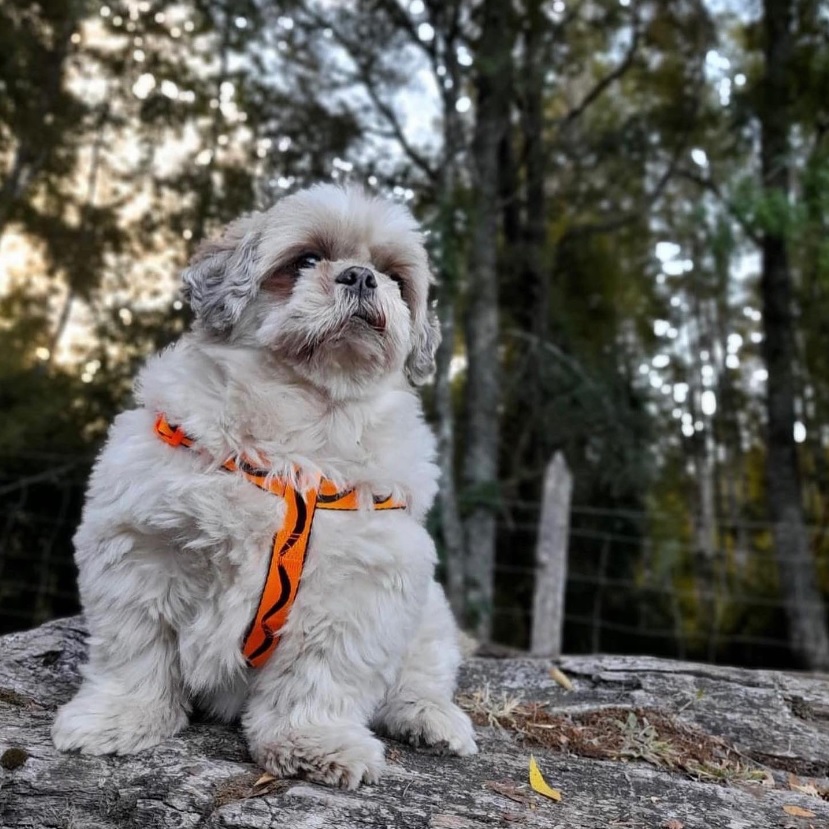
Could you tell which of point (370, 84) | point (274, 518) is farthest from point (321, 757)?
point (370, 84)

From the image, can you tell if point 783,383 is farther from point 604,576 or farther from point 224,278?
point 224,278

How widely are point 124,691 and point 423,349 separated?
159cm

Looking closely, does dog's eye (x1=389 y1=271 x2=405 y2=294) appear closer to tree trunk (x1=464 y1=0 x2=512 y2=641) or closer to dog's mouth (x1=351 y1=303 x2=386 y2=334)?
dog's mouth (x1=351 y1=303 x2=386 y2=334)

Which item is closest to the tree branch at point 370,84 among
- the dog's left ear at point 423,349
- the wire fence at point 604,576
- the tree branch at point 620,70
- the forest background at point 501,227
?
the forest background at point 501,227

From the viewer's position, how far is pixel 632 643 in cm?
1160

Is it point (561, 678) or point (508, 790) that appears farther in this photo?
point (561, 678)

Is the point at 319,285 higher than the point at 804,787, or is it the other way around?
the point at 319,285

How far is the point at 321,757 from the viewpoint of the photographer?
2.39 metres

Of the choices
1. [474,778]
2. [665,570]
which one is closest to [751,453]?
[665,570]

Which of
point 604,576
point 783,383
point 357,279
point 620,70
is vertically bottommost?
point 604,576

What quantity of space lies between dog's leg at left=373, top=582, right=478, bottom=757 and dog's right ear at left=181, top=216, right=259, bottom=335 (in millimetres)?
1331

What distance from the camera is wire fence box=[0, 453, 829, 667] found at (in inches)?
371

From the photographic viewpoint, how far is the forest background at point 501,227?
866 centimetres

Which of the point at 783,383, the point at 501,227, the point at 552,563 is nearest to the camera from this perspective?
the point at 552,563
